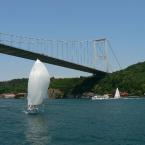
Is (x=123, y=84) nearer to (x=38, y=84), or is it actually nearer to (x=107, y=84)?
(x=107, y=84)

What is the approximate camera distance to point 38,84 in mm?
40406

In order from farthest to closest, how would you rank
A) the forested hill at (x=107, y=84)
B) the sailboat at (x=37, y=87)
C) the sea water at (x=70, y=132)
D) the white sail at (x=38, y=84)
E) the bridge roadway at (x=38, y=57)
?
the forested hill at (x=107, y=84)
the bridge roadway at (x=38, y=57)
the white sail at (x=38, y=84)
the sailboat at (x=37, y=87)
the sea water at (x=70, y=132)

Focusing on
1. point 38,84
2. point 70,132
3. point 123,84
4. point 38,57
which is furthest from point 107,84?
point 70,132

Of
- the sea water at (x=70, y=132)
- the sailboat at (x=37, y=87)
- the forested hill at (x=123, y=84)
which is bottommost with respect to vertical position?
the sea water at (x=70, y=132)

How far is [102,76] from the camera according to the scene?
88875mm

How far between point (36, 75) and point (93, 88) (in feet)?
180

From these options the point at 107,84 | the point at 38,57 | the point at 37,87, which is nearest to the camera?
the point at 37,87

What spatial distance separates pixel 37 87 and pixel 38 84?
23cm

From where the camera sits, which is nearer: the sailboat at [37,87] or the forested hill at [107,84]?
the sailboat at [37,87]

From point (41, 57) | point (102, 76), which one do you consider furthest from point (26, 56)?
point (102, 76)

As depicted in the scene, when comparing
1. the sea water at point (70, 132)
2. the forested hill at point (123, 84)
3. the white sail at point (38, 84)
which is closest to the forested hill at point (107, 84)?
the forested hill at point (123, 84)

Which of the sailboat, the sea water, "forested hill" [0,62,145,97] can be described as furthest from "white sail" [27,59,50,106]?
"forested hill" [0,62,145,97]

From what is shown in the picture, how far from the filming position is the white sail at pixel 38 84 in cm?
4025

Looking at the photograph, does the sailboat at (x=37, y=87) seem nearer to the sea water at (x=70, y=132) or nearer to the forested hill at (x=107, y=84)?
the sea water at (x=70, y=132)
